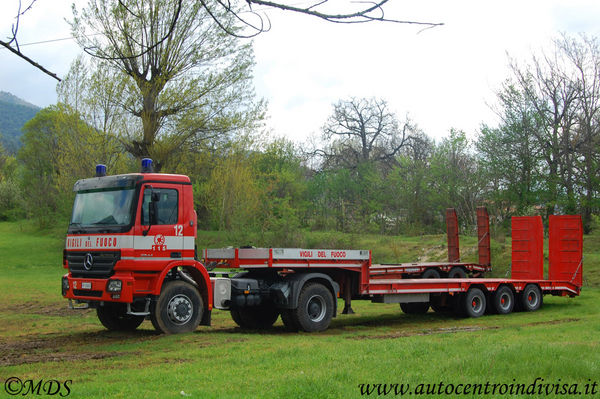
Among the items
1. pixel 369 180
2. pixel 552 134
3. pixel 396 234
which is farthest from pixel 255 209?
pixel 369 180

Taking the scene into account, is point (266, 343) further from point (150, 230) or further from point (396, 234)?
point (396, 234)

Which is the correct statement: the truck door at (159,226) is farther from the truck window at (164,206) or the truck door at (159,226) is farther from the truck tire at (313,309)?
the truck tire at (313,309)

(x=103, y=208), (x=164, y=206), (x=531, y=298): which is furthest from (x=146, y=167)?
(x=531, y=298)

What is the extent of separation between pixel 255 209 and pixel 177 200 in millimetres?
23344

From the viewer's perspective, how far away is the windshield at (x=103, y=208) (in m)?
11.0

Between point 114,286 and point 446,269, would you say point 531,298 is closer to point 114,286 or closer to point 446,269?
point 446,269

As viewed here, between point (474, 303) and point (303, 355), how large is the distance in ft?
27.8

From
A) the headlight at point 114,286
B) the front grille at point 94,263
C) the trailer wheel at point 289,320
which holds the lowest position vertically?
the trailer wheel at point 289,320

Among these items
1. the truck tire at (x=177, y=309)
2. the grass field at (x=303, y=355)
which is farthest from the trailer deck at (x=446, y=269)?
the truck tire at (x=177, y=309)

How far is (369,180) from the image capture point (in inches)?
2122

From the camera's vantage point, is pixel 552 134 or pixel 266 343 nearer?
pixel 266 343

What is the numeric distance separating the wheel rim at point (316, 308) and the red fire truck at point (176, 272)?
0.07 feet

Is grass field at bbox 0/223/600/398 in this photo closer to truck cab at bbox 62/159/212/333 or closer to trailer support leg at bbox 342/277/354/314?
trailer support leg at bbox 342/277/354/314

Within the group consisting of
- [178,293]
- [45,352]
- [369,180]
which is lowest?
[45,352]
